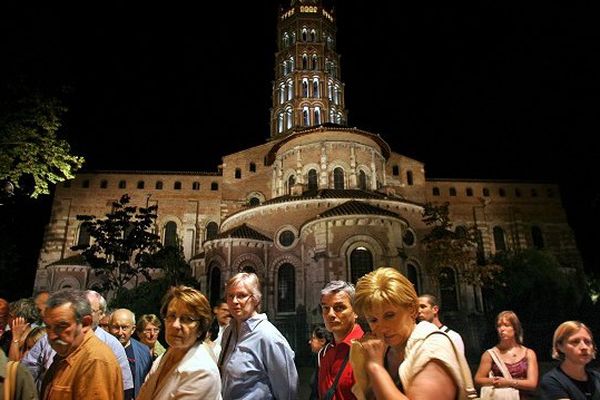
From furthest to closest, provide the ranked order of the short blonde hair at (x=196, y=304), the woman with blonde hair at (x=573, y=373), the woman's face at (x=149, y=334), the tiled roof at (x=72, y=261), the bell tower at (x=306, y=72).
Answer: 1. the bell tower at (x=306, y=72)
2. the tiled roof at (x=72, y=261)
3. the woman's face at (x=149, y=334)
4. the woman with blonde hair at (x=573, y=373)
5. the short blonde hair at (x=196, y=304)

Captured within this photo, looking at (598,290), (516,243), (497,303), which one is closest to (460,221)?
(516,243)

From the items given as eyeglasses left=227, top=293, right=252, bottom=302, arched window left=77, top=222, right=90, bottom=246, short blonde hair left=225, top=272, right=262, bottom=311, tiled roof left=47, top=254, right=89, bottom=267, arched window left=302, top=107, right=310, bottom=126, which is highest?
arched window left=302, top=107, right=310, bottom=126

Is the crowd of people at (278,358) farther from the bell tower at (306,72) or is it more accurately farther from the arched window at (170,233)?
the bell tower at (306,72)

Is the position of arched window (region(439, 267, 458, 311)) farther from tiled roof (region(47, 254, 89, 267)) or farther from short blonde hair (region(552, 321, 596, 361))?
tiled roof (region(47, 254, 89, 267))

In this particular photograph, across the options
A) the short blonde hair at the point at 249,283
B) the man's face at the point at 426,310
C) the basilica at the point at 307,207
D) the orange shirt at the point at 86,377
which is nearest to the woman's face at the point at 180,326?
the orange shirt at the point at 86,377

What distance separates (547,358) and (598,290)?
1967 centimetres

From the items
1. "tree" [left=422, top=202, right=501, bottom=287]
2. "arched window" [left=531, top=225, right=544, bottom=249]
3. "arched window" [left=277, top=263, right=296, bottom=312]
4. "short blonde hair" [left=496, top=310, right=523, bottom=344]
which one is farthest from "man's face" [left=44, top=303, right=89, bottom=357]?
"arched window" [left=531, top=225, right=544, bottom=249]

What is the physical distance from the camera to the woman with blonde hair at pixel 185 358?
3178mm

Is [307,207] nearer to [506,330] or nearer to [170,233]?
[170,233]

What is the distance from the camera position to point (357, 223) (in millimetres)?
23781

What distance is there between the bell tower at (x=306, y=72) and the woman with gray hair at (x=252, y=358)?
36.7 metres

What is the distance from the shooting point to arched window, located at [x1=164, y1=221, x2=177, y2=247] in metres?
38.3

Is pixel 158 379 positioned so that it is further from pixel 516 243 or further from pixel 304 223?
pixel 516 243

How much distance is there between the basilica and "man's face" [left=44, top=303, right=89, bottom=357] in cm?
1999
